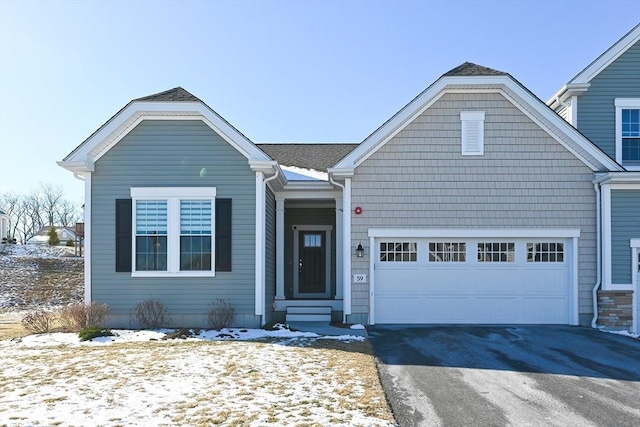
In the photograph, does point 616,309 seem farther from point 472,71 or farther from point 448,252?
point 472,71

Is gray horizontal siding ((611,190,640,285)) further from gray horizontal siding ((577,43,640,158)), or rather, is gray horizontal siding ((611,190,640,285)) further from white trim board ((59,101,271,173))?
white trim board ((59,101,271,173))

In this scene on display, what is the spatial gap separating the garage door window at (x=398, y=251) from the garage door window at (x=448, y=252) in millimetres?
377

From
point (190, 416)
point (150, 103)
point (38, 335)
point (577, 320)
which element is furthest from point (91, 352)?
point (577, 320)

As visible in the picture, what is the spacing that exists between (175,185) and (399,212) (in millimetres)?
4889

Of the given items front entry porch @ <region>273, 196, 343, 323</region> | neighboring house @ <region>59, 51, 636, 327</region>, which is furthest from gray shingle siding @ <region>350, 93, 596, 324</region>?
front entry porch @ <region>273, 196, 343, 323</region>

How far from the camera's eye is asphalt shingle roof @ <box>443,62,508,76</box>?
11.2 metres

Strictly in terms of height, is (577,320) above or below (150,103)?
below

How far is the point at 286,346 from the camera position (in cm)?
881

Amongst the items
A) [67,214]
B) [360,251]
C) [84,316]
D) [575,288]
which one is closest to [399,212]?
[360,251]

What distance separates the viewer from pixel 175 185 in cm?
1101

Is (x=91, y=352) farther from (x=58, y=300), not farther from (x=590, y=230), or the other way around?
(x=58, y=300)

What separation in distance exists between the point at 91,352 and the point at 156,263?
9.41ft

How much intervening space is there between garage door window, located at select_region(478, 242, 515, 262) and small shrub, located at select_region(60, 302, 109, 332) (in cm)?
814

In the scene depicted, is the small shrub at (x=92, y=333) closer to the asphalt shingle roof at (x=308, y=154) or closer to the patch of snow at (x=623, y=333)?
the asphalt shingle roof at (x=308, y=154)
